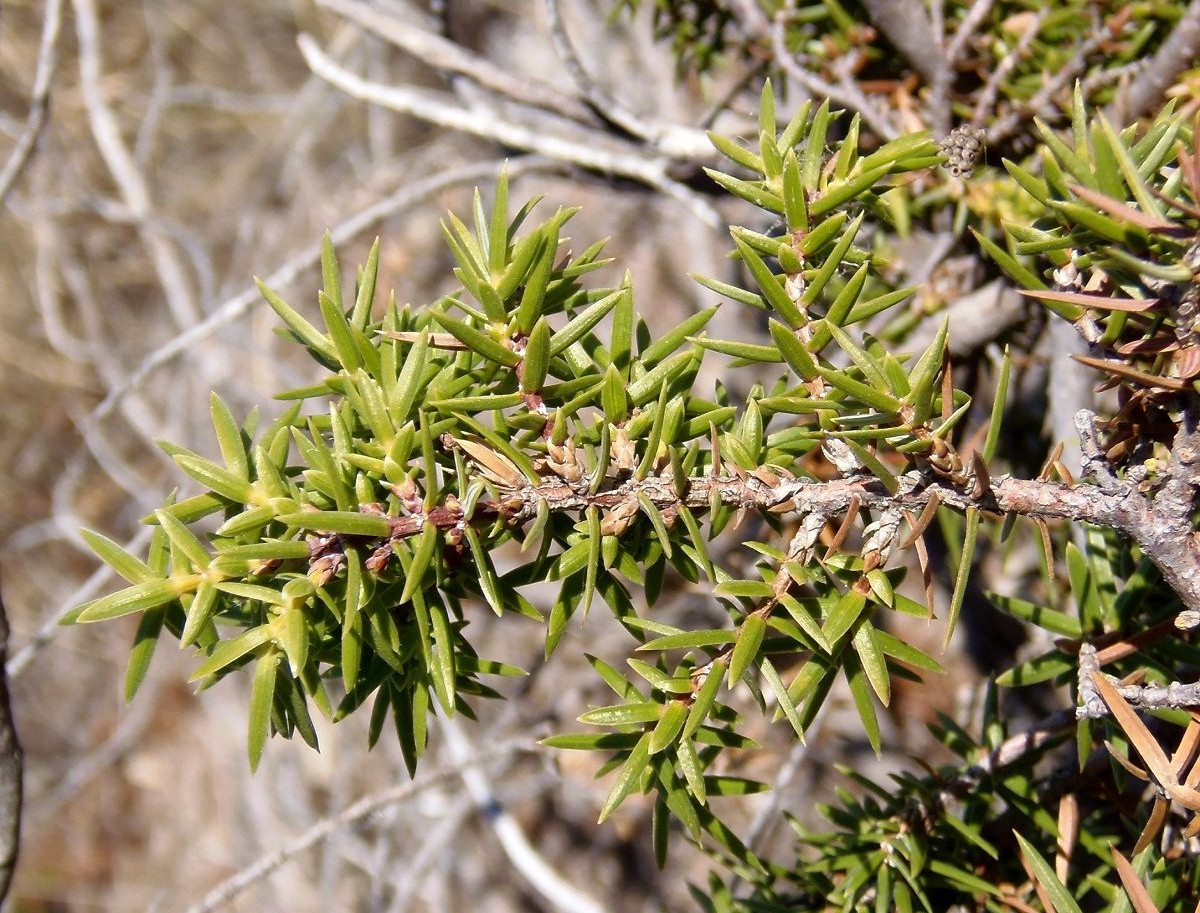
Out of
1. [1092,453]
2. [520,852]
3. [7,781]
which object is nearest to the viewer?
[1092,453]

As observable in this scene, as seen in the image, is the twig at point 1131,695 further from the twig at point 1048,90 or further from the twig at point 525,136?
the twig at point 525,136

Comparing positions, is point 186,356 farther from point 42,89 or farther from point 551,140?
point 551,140

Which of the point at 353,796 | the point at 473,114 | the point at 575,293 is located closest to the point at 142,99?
the point at 353,796

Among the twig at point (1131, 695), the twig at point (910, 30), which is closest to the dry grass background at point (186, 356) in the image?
the twig at point (910, 30)

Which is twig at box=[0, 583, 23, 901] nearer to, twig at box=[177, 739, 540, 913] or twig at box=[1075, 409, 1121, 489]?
twig at box=[177, 739, 540, 913]

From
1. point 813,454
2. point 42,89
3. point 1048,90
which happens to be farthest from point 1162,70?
point 42,89
